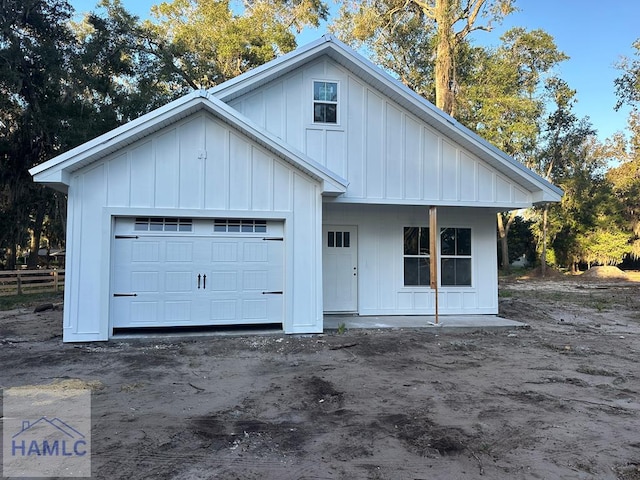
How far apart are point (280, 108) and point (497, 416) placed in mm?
7549

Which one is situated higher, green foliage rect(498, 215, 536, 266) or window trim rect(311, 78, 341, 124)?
window trim rect(311, 78, 341, 124)

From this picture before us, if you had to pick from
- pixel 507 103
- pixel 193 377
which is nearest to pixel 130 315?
pixel 193 377

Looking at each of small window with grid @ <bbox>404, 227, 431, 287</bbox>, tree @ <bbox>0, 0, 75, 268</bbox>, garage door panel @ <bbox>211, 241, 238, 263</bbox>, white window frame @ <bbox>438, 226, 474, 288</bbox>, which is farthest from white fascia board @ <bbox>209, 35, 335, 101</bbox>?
tree @ <bbox>0, 0, 75, 268</bbox>

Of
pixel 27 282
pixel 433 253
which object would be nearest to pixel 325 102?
pixel 433 253

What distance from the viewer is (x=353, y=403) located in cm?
490

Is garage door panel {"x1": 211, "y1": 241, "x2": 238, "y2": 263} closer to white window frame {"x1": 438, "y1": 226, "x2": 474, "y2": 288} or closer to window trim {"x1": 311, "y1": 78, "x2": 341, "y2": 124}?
window trim {"x1": 311, "y1": 78, "x2": 341, "y2": 124}

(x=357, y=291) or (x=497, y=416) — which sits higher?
(x=357, y=291)

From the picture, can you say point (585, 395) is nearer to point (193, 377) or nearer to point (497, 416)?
point (497, 416)

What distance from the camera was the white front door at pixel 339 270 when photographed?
10758 mm

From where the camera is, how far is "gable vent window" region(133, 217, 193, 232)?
8.21 m

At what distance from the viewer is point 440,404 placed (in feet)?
16.0

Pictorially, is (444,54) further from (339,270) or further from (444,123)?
(339,270)

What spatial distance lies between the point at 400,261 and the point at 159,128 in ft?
20.7

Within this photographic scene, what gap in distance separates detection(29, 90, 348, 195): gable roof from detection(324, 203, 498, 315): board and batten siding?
2.26 metres
